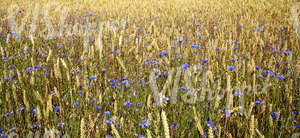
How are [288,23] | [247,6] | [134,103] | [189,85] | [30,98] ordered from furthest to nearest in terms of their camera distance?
[247,6]
[288,23]
[30,98]
[189,85]
[134,103]

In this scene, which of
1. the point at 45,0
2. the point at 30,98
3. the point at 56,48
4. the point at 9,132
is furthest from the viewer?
the point at 45,0

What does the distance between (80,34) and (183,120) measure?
2635mm

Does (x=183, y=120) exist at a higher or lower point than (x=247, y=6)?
lower

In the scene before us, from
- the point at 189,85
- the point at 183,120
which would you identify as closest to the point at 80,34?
the point at 189,85

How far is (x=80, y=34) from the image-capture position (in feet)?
11.6

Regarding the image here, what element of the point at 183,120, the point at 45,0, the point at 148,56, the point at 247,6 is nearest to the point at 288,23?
the point at 247,6

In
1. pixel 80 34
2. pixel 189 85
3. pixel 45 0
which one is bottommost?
pixel 189 85

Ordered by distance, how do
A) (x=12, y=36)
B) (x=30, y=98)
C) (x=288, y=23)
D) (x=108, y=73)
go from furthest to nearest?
(x=288, y=23)
(x=12, y=36)
(x=108, y=73)
(x=30, y=98)

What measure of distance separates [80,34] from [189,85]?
240 centimetres

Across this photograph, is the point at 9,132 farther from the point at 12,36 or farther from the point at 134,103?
the point at 12,36

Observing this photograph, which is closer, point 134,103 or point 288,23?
point 134,103

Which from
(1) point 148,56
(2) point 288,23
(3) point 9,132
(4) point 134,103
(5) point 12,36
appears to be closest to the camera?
(3) point 9,132

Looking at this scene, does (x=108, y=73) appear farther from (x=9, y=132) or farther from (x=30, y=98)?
(x=9, y=132)

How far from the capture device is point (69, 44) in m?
3.23
